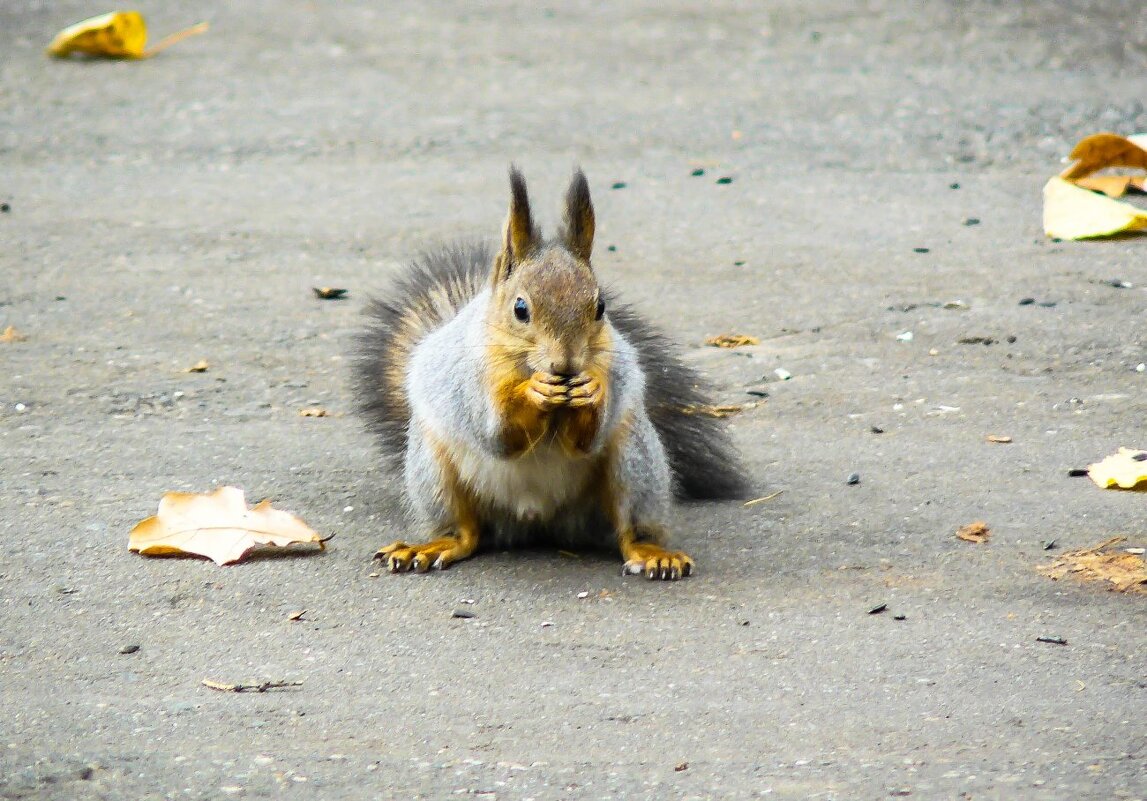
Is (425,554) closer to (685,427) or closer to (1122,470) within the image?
(685,427)

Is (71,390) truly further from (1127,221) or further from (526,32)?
(526,32)

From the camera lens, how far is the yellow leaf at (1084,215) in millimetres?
5000

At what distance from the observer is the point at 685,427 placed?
11.2 feet

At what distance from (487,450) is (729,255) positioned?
7.58ft

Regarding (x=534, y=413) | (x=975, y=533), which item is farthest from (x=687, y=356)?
(x=534, y=413)

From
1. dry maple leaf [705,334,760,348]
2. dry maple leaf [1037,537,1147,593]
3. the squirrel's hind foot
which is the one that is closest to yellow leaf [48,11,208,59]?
dry maple leaf [705,334,760,348]

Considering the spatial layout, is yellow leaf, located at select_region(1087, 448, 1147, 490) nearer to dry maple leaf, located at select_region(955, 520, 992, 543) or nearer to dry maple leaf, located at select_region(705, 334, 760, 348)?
dry maple leaf, located at select_region(955, 520, 992, 543)

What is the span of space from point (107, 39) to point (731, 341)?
4.25 metres

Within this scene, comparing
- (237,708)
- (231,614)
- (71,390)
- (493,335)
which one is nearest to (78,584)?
(231,614)

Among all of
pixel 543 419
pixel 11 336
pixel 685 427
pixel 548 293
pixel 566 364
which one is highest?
pixel 548 293

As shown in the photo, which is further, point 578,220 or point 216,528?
point 216,528

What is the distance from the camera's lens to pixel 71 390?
4.06m

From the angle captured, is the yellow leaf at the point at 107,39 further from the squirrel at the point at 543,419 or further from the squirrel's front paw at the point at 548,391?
the squirrel's front paw at the point at 548,391

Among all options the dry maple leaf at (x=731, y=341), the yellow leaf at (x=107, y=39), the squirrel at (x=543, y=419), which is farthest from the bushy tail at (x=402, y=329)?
the yellow leaf at (x=107, y=39)
